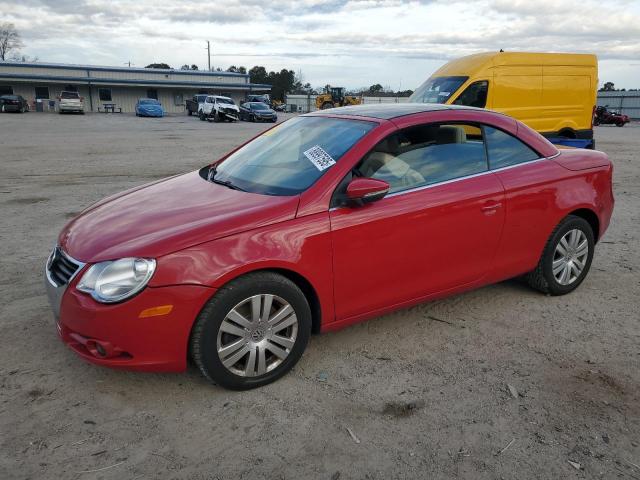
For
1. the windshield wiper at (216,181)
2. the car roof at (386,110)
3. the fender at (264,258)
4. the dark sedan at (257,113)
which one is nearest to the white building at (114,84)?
the dark sedan at (257,113)

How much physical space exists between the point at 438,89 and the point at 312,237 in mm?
9185

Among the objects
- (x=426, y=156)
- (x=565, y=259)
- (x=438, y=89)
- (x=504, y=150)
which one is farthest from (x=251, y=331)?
(x=438, y=89)

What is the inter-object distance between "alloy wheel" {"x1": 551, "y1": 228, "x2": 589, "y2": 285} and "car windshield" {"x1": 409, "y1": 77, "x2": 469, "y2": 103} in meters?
6.96

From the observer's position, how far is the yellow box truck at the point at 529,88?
10688 millimetres

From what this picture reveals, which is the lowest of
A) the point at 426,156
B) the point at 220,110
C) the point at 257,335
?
the point at 257,335

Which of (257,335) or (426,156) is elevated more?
(426,156)

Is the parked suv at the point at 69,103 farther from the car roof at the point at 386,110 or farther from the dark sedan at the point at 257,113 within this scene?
the car roof at the point at 386,110

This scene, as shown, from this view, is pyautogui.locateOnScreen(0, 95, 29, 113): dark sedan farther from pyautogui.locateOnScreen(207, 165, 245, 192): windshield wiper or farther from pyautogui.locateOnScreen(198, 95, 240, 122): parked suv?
pyautogui.locateOnScreen(207, 165, 245, 192): windshield wiper

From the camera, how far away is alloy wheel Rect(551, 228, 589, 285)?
13.9ft

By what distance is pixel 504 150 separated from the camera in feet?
12.9

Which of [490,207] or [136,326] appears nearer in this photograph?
[136,326]

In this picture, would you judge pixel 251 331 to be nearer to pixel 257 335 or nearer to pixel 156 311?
pixel 257 335

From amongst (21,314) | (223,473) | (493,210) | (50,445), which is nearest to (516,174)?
(493,210)

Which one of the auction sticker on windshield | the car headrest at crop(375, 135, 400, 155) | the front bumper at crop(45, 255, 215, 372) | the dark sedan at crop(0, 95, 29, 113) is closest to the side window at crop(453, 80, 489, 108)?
the car headrest at crop(375, 135, 400, 155)
